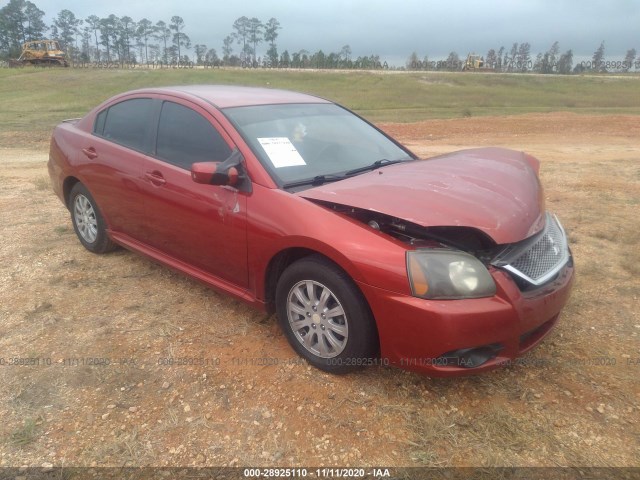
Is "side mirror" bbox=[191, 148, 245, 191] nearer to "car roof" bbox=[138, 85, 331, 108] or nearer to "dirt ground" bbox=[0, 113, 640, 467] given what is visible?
"car roof" bbox=[138, 85, 331, 108]

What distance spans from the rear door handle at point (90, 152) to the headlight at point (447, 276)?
3.09m

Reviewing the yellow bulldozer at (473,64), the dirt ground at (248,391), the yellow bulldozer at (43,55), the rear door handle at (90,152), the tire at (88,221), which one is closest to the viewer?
the dirt ground at (248,391)

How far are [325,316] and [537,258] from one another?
1.20 m

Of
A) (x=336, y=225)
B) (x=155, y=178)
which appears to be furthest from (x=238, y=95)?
(x=336, y=225)

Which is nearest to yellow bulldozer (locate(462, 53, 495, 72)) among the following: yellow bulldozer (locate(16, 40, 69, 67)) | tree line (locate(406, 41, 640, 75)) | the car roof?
tree line (locate(406, 41, 640, 75))

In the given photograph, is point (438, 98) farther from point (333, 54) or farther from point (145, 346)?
point (333, 54)

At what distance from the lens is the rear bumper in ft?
8.11

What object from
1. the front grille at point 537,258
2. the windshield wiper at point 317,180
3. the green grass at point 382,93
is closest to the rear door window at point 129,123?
the windshield wiper at point 317,180

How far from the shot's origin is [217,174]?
3.09 metres

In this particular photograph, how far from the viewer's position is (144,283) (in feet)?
13.9

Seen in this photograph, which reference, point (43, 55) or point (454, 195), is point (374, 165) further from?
point (43, 55)

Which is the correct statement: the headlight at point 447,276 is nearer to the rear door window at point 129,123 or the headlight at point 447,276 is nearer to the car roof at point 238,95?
the car roof at point 238,95

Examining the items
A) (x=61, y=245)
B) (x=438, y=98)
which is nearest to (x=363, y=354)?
(x=61, y=245)

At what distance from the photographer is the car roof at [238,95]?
3.71 m
